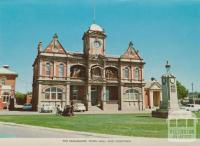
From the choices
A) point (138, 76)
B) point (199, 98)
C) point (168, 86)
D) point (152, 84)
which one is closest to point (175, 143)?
point (168, 86)

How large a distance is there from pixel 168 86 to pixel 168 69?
1783 mm

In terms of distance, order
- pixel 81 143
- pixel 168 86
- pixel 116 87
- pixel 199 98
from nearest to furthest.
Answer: pixel 81 143 → pixel 168 86 → pixel 116 87 → pixel 199 98

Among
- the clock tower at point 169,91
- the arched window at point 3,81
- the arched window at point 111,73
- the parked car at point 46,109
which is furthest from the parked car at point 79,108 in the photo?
the clock tower at point 169,91

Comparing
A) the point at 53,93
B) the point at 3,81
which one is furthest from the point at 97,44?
the point at 3,81

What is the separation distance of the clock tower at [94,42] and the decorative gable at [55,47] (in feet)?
15.9

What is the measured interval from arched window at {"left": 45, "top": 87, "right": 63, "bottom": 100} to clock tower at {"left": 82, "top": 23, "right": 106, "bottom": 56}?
8.69m

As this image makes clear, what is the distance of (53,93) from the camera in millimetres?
44094

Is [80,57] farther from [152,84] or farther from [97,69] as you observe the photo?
[152,84]

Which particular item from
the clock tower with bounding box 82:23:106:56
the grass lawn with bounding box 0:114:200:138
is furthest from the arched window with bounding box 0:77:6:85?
the grass lawn with bounding box 0:114:200:138

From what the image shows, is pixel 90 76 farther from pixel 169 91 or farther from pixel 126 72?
pixel 169 91

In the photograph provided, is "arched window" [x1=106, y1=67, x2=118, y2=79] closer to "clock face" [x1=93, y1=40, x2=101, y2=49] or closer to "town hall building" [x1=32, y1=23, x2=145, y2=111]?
"town hall building" [x1=32, y1=23, x2=145, y2=111]

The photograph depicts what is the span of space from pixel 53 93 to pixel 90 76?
7.26 m

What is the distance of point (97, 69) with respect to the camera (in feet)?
157

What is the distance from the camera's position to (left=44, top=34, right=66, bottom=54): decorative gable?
44906 millimetres
